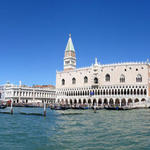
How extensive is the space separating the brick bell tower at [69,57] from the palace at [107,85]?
942 centimetres

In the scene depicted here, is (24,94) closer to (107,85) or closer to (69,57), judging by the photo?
(69,57)

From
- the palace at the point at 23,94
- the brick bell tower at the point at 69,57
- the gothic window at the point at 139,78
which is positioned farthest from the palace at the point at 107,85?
the palace at the point at 23,94

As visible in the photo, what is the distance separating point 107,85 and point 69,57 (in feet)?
78.0

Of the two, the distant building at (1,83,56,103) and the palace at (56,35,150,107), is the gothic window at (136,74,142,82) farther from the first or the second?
the distant building at (1,83,56,103)

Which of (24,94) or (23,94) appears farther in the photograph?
(24,94)

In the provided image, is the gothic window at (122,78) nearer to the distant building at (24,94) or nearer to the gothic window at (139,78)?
the gothic window at (139,78)

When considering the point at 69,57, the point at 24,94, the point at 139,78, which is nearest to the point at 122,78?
the point at 139,78

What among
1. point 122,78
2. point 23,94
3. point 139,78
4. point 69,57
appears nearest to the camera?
point 139,78

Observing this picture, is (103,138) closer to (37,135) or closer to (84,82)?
(37,135)

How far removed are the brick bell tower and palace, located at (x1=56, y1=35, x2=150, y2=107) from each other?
9.42 metres

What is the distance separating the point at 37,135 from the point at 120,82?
46678 mm

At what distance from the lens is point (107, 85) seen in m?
62.2

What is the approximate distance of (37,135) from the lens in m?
16.3

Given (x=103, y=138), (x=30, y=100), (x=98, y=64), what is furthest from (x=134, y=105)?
(x=30, y=100)
